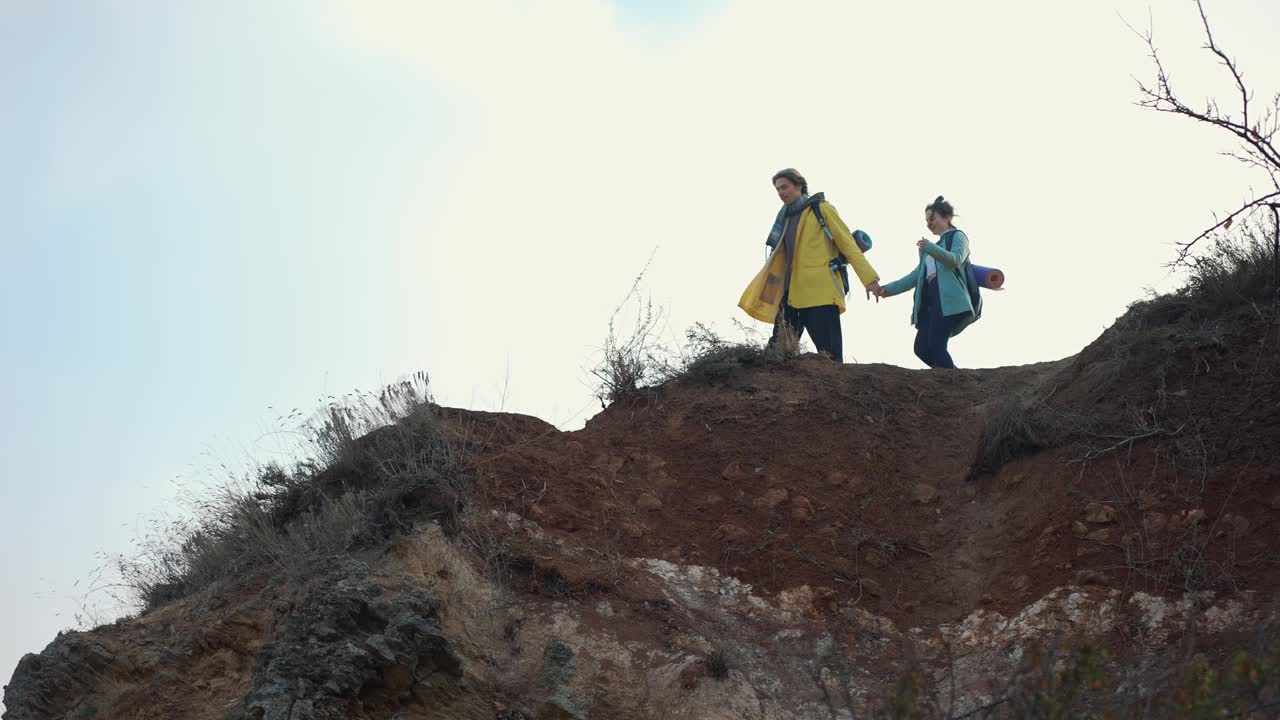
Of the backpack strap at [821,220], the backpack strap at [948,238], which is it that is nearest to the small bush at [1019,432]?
the backpack strap at [948,238]

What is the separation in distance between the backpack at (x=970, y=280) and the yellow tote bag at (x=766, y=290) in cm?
137

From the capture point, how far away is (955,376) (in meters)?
9.66

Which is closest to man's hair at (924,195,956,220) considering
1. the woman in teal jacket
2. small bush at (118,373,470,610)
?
the woman in teal jacket

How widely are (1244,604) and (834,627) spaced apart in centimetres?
208

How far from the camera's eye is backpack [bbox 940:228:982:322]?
10328 mm

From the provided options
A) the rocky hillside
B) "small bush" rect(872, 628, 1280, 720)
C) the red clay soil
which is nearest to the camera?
"small bush" rect(872, 628, 1280, 720)

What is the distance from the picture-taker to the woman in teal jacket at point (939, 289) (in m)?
10.2

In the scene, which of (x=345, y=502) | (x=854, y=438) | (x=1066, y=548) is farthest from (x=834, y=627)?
(x=345, y=502)

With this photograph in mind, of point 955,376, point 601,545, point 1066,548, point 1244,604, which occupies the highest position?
point 955,376

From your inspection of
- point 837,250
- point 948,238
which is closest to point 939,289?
point 948,238

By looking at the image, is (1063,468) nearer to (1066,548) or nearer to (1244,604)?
(1066,548)

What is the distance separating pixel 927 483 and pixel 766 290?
2905 millimetres

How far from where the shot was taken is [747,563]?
736 centimetres

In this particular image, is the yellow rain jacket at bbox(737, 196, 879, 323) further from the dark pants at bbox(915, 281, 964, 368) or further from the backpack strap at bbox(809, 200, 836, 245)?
the dark pants at bbox(915, 281, 964, 368)
